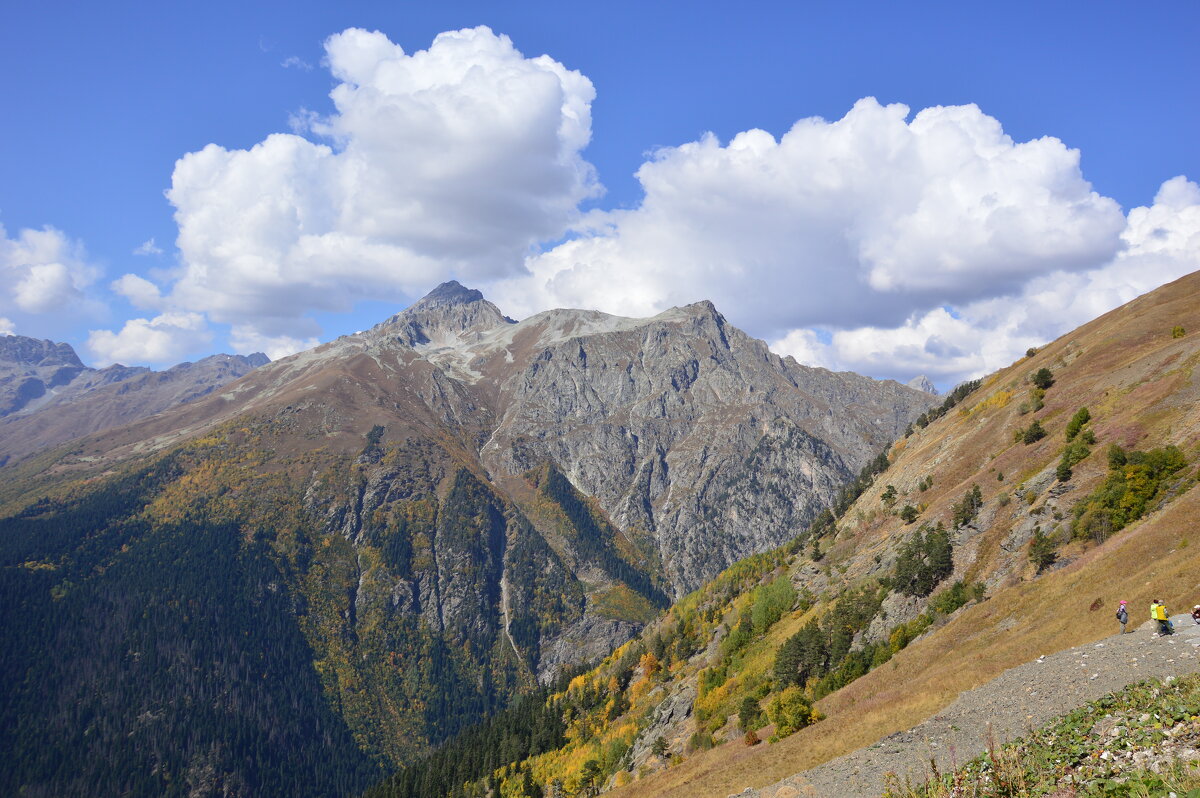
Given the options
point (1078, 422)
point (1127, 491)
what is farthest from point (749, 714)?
point (1078, 422)

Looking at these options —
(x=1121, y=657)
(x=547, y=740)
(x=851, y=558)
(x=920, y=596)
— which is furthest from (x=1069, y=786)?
(x=547, y=740)

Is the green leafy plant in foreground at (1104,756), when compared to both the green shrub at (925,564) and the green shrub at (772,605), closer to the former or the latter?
the green shrub at (925,564)

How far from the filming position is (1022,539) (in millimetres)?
59156

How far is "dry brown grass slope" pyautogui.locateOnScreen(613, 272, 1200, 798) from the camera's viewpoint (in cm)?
3709

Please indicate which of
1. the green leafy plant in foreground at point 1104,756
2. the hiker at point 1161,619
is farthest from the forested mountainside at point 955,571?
the green leafy plant in foreground at point 1104,756

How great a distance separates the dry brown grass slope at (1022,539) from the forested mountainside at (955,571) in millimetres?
260

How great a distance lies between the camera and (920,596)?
6544 cm

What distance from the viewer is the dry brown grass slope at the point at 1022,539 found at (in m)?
37.1

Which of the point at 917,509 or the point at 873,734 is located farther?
the point at 917,509

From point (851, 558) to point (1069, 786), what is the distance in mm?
83769

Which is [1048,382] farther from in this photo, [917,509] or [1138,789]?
[1138,789]

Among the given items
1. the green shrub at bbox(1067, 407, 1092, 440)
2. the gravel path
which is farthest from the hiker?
the green shrub at bbox(1067, 407, 1092, 440)

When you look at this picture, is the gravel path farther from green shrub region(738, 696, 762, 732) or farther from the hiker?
green shrub region(738, 696, 762, 732)

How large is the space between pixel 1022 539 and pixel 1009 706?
36.5 metres
